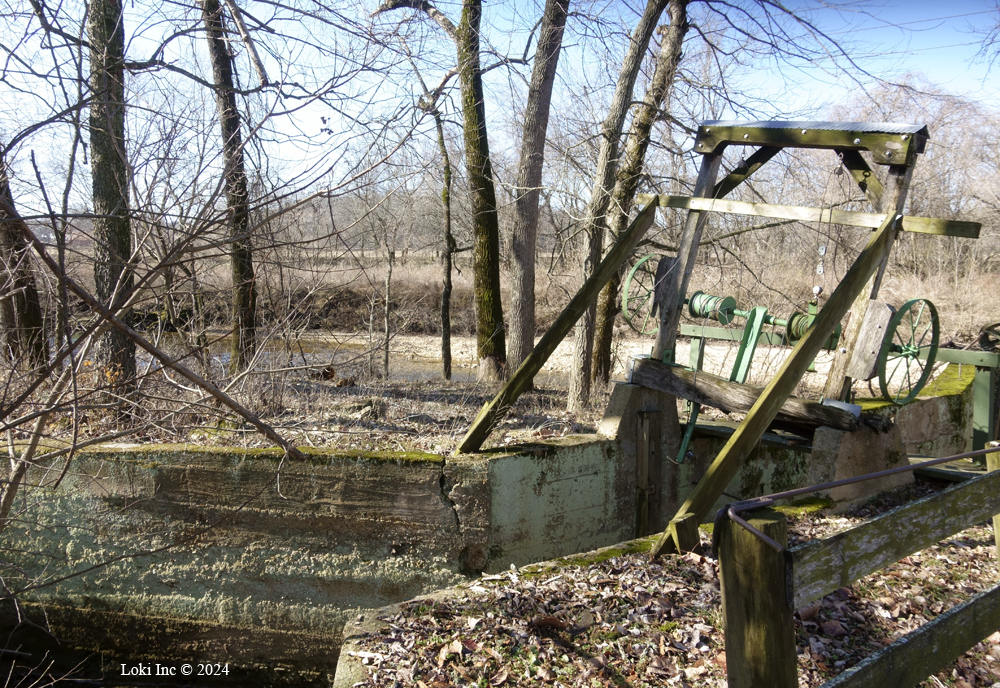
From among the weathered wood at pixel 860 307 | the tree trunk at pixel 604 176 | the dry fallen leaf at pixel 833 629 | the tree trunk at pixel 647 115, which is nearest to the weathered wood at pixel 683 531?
the dry fallen leaf at pixel 833 629

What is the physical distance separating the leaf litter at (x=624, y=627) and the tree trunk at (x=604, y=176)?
545cm

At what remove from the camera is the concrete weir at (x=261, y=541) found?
611cm

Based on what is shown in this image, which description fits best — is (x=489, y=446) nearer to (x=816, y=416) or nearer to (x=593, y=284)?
(x=593, y=284)

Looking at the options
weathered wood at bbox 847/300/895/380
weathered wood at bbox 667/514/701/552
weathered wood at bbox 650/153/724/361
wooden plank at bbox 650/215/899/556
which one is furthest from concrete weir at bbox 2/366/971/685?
weathered wood at bbox 667/514/701/552

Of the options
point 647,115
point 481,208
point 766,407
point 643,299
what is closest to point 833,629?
point 766,407

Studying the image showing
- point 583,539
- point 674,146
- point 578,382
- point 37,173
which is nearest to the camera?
point 37,173

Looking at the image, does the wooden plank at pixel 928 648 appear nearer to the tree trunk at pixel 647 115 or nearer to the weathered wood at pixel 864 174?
the weathered wood at pixel 864 174

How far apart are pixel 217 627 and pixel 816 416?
5.74m

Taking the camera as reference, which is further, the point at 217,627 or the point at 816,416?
the point at 217,627

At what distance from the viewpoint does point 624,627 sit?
3.66 m

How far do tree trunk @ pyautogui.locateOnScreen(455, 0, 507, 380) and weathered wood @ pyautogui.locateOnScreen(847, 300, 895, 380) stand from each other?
21.7ft

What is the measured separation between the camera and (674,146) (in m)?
10.6

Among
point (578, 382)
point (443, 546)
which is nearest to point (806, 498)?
point (443, 546)

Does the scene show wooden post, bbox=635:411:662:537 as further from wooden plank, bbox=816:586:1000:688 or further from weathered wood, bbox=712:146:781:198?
wooden plank, bbox=816:586:1000:688
